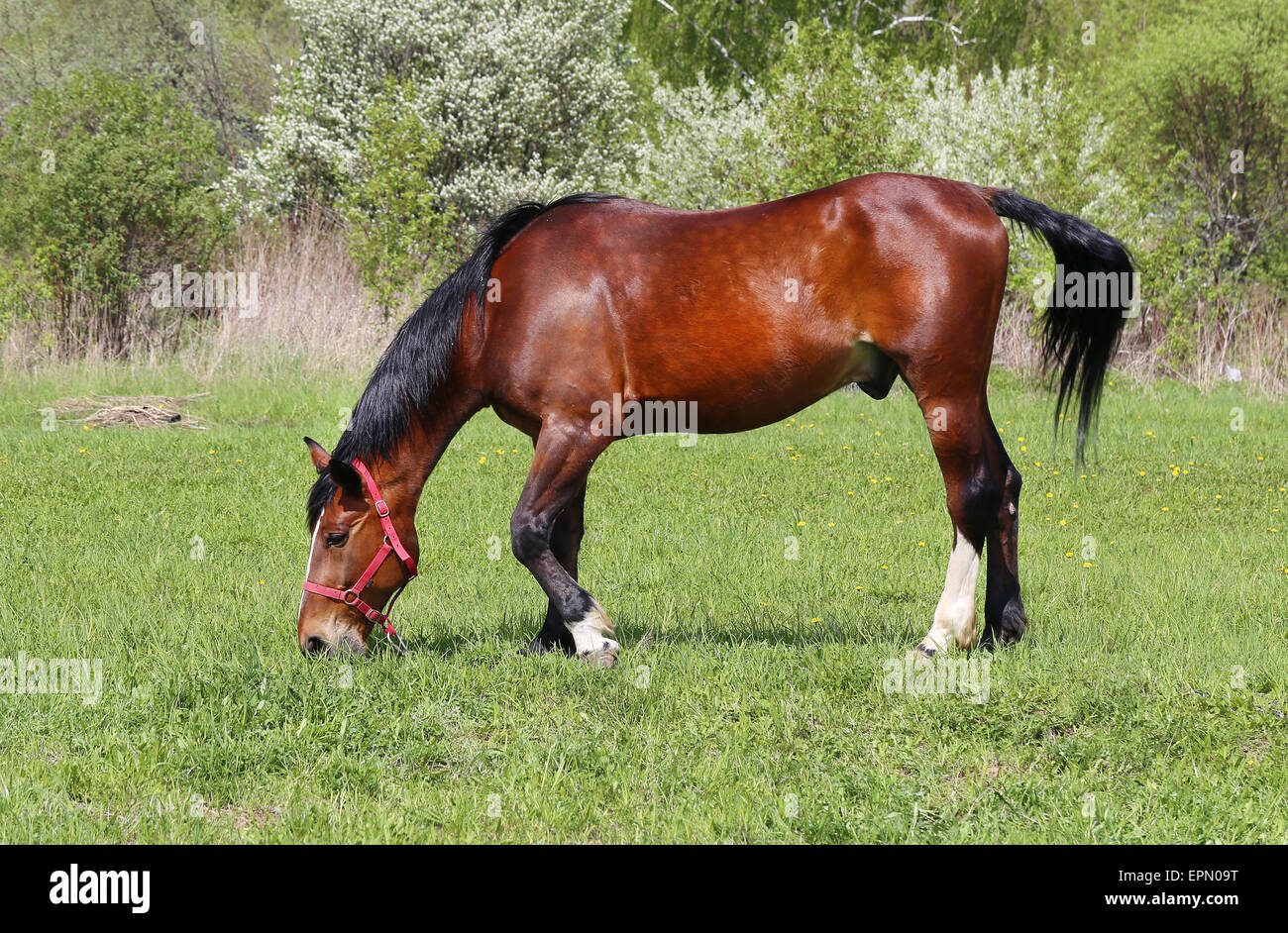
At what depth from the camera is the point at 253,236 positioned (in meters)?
20.6

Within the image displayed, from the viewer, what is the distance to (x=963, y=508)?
554 cm

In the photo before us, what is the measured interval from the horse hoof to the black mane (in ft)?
4.26

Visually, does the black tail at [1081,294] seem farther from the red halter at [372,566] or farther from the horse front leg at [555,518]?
the red halter at [372,566]

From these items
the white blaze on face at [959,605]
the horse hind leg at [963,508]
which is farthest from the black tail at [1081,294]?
the white blaze on face at [959,605]

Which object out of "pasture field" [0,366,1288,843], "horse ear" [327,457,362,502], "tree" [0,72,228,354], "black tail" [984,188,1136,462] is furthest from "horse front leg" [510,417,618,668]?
"tree" [0,72,228,354]

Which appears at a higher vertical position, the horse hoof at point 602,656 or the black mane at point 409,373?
the black mane at point 409,373

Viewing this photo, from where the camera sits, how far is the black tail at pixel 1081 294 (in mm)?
5875

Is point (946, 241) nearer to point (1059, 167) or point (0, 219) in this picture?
point (1059, 167)

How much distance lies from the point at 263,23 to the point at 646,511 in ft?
101

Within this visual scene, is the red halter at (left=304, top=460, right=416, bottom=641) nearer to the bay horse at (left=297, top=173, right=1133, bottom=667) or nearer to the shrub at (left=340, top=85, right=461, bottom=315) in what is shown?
the bay horse at (left=297, top=173, right=1133, bottom=667)

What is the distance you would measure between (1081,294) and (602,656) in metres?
3.02

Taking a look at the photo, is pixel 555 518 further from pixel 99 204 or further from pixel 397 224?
pixel 99 204

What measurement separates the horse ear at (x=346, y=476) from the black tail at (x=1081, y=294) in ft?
10.8

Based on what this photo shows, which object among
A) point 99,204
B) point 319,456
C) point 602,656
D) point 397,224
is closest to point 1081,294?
point 602,656
